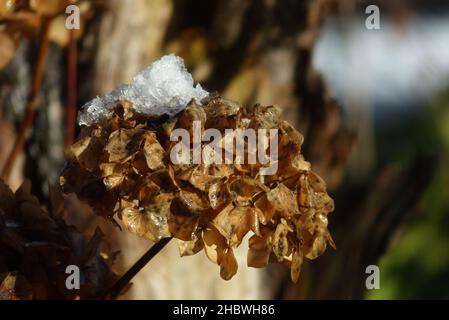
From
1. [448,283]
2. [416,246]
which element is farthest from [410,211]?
[448,283]

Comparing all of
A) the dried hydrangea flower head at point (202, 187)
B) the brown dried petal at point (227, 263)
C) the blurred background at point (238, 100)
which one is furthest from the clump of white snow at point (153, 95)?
the blurred background at point (238, 100)

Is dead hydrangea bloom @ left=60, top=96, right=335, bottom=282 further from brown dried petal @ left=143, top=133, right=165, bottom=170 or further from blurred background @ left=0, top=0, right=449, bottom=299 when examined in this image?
blurred background @ left=0, top=0, right=449, bottom=299

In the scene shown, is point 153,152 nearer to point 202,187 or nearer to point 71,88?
point 202,187

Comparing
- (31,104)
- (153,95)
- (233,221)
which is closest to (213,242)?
(233,221)

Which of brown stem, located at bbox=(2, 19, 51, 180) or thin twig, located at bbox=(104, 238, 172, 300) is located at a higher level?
brown stem, located at bbox=(2, 19, 51, 180)

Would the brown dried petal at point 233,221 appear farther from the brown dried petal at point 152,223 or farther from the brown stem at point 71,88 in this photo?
the brown stem at point 71,88

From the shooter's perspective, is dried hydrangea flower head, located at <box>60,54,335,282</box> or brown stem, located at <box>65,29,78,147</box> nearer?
dried hydrangea flower head, located at <box>60,54,335,282</box>

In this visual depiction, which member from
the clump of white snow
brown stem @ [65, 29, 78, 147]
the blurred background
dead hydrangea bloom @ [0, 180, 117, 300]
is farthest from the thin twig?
brown stem @ [65, 29, 78, 147]

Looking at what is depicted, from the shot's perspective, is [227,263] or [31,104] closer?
[227,263]
